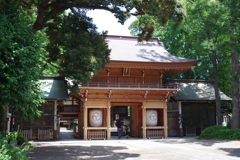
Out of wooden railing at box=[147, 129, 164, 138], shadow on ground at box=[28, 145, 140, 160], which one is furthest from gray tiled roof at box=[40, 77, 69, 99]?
shadow on ground at box=[28, 145, 140, 160]

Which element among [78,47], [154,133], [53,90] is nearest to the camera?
[78,47]

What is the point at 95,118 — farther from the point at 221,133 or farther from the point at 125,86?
the point at 221,133

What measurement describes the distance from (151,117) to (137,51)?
5877 millimetres

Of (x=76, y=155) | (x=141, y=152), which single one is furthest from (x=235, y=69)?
(x=76, y=155)

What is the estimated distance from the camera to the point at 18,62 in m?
9.83

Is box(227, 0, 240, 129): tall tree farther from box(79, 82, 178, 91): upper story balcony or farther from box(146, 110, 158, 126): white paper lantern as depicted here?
box(146, 110, 158, 126): white paper lantern

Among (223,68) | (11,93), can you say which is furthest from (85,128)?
(223,68)

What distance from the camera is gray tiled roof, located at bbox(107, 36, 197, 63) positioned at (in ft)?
70.8

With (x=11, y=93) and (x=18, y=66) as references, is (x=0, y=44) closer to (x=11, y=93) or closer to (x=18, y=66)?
(x=18, y=66)

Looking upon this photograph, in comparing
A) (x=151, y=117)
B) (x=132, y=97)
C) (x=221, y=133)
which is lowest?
(x=221, y=133)

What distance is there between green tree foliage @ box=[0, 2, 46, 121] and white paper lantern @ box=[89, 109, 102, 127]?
1057 centimetres

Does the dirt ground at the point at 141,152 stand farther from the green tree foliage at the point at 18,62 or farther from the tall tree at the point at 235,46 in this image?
the tall tree at the point at 235,46

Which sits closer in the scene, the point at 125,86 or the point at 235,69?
the point at 235,69

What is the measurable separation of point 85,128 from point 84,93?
272 centimetres
